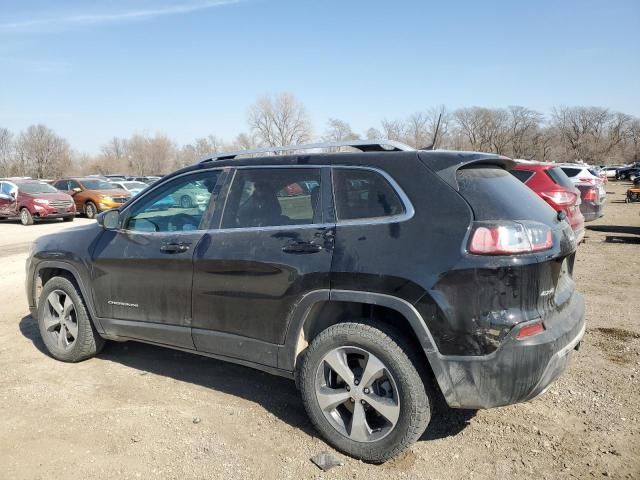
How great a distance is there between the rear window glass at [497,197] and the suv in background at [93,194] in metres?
19.9

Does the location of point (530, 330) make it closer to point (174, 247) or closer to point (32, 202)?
point (174, 247)

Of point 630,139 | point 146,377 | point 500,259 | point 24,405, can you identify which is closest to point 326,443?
point 500,259

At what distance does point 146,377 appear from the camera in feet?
14.6

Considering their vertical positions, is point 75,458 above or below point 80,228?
below

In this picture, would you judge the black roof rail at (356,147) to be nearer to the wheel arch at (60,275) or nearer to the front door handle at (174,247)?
the front door handle at (174,247)

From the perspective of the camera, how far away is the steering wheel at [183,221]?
13.0 ft

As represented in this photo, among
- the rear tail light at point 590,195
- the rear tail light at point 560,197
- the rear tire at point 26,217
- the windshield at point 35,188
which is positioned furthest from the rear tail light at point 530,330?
the windshield at point 35,188

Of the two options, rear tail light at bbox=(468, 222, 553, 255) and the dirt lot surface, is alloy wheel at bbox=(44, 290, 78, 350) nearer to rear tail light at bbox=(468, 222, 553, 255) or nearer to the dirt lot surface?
the dirt lot surface

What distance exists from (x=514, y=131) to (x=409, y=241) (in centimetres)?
9163

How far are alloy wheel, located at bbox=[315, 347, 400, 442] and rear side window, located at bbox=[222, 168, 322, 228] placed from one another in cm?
90

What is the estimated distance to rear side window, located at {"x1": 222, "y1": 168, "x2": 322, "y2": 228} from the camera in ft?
11.3

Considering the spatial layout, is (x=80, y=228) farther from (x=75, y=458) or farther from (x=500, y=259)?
(x=500, y=259)

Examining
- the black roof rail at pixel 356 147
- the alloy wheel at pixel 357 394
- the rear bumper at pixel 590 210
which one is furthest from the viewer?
the rear bumper at pixel 590 210

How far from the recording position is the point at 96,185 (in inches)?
868
